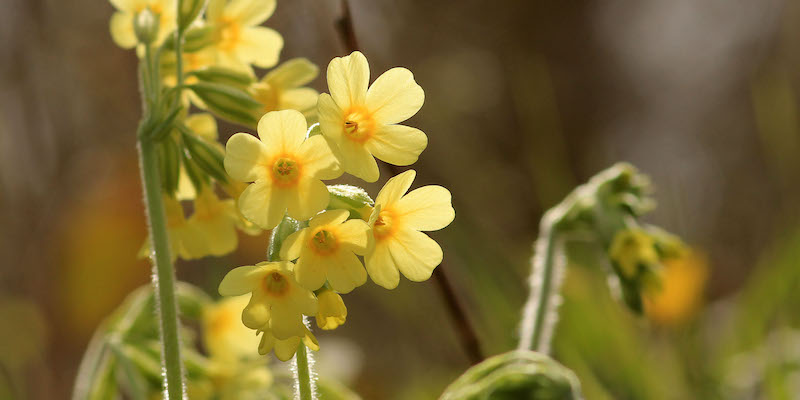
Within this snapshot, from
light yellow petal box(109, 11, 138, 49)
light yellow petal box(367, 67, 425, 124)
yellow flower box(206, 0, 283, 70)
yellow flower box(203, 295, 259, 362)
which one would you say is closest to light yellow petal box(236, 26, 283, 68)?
yellow flower box(206, 0, 283, 70)

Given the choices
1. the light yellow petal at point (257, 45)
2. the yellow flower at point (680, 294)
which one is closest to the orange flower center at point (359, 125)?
the light yellow petal at point (257, 45)

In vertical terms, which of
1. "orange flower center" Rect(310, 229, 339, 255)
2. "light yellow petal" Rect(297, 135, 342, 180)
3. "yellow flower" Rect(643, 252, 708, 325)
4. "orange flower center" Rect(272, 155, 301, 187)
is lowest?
"orange flower center" Rect(310, 229, 339, 255)

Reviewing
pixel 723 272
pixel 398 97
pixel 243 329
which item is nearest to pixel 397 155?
pixel 398 97

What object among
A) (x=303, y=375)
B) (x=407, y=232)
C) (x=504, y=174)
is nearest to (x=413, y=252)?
(x=407, y=232)

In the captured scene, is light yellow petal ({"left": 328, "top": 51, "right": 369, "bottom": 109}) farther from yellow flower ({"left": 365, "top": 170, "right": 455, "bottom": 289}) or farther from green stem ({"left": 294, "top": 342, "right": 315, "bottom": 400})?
green stem ({"left": 294, "top": 342, "right": 315, "bottom": 400})

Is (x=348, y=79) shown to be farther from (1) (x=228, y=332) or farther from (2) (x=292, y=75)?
(1) (x=228, y=332)

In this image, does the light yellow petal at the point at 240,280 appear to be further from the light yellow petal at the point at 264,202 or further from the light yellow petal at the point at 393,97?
the light yellow petal at the point at 393,97
